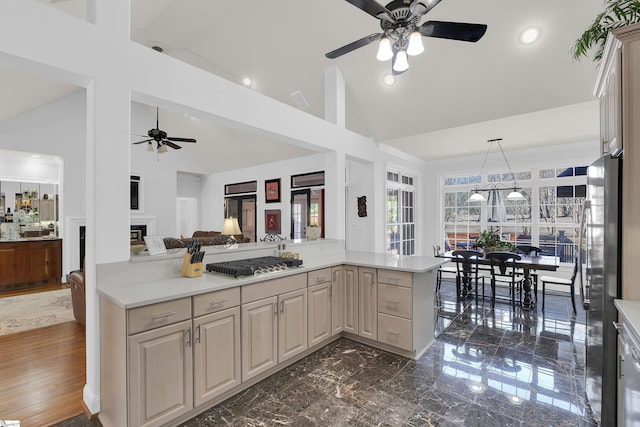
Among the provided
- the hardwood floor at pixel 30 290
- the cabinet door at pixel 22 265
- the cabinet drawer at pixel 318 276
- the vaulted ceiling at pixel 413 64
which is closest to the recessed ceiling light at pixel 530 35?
the vaulted ceiling at pixel 413 64

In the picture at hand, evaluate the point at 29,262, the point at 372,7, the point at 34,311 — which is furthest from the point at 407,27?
the point at 29,262

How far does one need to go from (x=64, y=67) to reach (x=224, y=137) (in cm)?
521

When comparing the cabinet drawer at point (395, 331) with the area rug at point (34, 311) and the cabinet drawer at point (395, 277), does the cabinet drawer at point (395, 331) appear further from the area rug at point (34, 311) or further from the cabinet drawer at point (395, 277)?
the area rug at point (34, 311)

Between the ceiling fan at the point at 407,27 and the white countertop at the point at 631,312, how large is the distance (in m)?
1.96

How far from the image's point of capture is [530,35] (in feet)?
10.7

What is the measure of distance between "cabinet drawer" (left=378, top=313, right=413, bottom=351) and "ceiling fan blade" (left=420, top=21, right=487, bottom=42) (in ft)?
8.39

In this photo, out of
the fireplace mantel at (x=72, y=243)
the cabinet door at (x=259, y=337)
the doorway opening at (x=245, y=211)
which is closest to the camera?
the cabinet door at (x=259, y=337)

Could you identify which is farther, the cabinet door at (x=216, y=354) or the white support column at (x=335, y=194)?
the white support column at (x=335, y=194)

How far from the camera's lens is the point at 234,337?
2342 millimetres

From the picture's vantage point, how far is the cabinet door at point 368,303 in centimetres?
328

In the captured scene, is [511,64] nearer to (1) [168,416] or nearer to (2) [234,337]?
(2) [234,337]

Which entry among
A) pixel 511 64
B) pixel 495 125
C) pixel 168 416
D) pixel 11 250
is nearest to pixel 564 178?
pixel 495 125

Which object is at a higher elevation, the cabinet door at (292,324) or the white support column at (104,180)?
the white support column at (104,180)

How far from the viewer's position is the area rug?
393 centimetres
